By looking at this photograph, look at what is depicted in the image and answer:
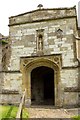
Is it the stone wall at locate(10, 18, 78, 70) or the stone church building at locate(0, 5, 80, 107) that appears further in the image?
the stone wall at locate(10, 18, 78, 70)

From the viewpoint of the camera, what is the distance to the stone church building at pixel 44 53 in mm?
14383

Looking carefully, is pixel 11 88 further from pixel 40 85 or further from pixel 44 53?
pixel 40 85

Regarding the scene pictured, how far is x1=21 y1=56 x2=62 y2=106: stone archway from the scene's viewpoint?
14.5 metres

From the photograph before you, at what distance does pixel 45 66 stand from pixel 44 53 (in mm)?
863

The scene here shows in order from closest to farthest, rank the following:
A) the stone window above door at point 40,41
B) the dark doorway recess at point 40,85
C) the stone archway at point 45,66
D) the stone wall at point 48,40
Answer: the stone archway at point 45,66
the stone wall at point 48,40
the stone window above door at point 40,41
the dark doorway recess at point 40,85

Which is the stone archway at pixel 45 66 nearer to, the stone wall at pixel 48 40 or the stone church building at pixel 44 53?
the stone church building at pixel 44 53

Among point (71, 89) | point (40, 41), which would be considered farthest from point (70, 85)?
point (40, 41)

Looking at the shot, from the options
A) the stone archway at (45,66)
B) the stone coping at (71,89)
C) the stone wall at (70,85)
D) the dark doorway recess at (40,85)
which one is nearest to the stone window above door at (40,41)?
the stone archway at (45,66)

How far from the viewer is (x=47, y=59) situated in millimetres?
14945

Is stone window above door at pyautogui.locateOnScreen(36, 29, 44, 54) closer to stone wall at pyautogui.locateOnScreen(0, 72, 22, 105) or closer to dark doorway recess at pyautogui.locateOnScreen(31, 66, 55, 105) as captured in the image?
stone wall at pyautogui.locateOnScreen(0, 72, 22, 105)

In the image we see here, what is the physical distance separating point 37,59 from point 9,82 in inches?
96.5

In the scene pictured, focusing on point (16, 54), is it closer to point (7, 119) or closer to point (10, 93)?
point (10, 93)

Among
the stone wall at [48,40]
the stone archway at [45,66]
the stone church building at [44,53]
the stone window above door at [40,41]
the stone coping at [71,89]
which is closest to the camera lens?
the stone coping at [71,89]

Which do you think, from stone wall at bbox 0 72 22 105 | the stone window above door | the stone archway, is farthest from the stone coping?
stone wall at bbox 0 72 22 105
